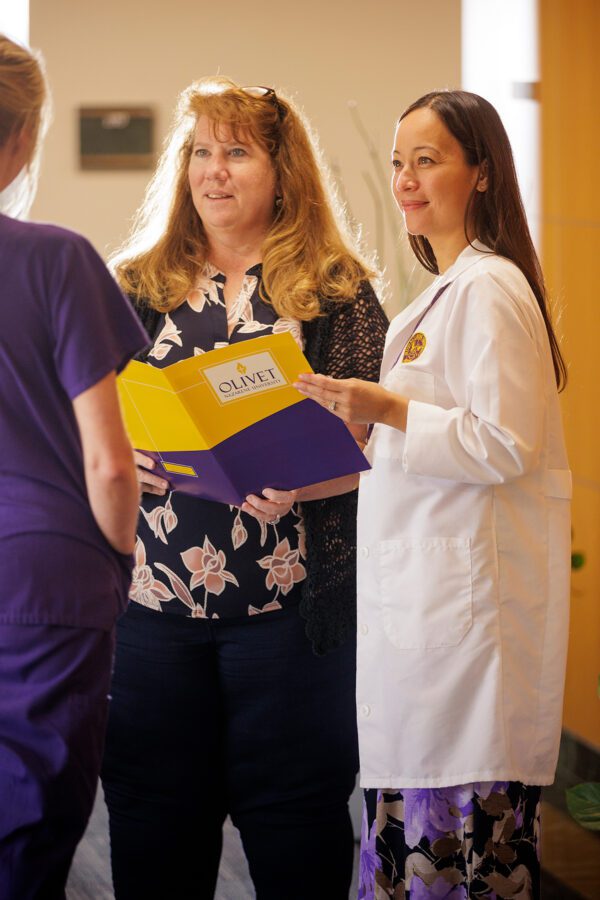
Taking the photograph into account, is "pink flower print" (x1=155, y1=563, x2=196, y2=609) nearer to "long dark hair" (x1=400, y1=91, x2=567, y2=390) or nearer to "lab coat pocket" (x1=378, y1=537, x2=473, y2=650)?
"lab coat pocket" (x1=378, y1=537, x2=473, y2=650)

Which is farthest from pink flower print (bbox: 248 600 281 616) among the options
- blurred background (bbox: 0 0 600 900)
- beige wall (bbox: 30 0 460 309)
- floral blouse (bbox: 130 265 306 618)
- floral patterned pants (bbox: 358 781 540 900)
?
beige wall (bbox: 30 0 460 309)

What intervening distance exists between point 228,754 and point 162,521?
0.42m

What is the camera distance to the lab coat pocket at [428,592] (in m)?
1.48

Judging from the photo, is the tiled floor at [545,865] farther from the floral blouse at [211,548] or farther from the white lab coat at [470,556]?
the floral blouse at [211,548]

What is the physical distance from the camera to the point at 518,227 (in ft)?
5.12

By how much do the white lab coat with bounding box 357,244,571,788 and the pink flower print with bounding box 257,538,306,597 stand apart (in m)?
0.22

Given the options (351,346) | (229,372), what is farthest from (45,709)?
(351,346)

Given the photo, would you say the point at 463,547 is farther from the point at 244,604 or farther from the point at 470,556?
the point at 244,604

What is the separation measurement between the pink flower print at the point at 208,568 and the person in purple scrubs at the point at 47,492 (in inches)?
22.8

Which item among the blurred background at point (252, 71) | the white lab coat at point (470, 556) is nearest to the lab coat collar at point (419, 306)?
the white lab coat at point (470, 556)

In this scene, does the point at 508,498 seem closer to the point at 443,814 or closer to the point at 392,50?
the point at 443,814

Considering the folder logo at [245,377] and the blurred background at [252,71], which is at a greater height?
the blurred background at [252,71]

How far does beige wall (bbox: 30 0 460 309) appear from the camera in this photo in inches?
148

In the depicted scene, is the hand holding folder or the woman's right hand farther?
the woman's right hand
